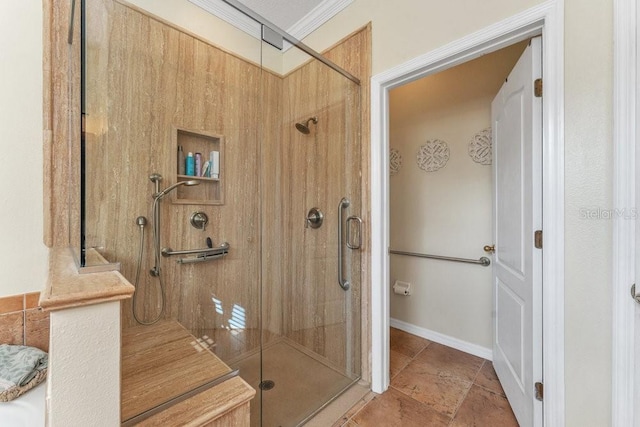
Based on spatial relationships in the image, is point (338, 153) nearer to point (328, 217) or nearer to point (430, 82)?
point (328, 217)

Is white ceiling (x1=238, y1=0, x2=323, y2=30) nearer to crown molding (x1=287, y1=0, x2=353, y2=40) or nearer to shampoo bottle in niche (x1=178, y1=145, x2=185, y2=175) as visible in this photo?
crown molding (x1=287, y1=0, x2=353, y2=40)

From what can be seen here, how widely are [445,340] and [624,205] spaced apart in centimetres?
187

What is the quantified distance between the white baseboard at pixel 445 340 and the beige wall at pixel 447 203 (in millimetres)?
33

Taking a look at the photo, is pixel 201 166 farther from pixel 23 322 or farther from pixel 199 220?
pixel 23 322

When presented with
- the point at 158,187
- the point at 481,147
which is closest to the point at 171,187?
the point at 158,187

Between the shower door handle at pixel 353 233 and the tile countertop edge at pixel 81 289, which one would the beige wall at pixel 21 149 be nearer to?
the tile countertop edge at pixel 81 289

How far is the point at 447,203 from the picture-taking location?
2.38 meters

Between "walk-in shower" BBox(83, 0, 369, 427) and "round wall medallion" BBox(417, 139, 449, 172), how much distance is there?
97cm

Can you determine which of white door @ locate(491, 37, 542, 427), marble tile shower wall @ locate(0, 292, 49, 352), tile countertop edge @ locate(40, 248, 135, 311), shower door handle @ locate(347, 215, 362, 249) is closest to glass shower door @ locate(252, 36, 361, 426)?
shower door handle @ locate(347, 215, 362, 249)

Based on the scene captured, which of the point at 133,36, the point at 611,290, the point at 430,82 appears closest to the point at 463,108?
the point at 430,82

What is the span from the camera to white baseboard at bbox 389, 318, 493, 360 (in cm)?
217

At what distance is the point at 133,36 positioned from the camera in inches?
63.3

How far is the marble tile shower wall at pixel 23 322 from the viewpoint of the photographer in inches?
47.8

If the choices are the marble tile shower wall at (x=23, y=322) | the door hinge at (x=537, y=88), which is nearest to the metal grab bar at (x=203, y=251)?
the marble tile shower wall at (x=23, y=322)
